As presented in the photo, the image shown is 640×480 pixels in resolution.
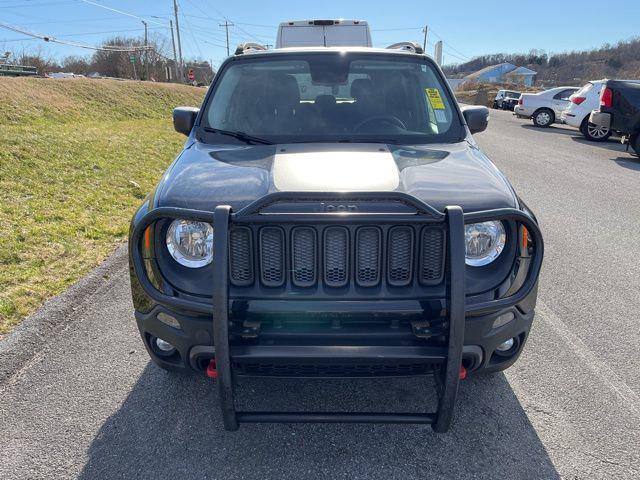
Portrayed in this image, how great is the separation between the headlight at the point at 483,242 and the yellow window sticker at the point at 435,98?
1578 mm

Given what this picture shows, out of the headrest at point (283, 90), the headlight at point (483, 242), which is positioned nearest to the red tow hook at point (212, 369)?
the headlight at point (483, 242)

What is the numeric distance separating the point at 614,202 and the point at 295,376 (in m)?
7.13

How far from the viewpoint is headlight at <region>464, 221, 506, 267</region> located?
2.26 meters

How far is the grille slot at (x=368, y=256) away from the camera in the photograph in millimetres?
2139

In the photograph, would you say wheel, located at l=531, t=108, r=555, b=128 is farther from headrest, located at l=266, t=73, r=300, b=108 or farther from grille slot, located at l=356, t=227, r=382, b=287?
grille slot, located at l=356, t=227, r=382, b=287

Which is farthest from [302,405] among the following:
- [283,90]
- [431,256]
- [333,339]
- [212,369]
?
[283,90]

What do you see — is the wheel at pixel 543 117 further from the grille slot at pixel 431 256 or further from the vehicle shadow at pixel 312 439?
the grille slot at pixel 431 256

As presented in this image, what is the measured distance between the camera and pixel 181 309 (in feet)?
7.13

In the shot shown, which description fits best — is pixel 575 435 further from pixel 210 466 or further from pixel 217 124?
pixel 217 124

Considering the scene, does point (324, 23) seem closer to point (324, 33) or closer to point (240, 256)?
point (324, 33)

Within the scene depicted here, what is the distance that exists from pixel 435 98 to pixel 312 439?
2.56 m

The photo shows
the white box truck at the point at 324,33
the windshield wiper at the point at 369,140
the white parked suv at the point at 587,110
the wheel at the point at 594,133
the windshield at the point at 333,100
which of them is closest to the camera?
the windshield wiper at the point at 369,140

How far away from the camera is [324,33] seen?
8.81 metres

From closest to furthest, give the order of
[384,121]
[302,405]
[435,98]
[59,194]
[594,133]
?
1. [302,405]
2. [384,121]
3. [435,98]
4. [59,194]
5. [594,133]
